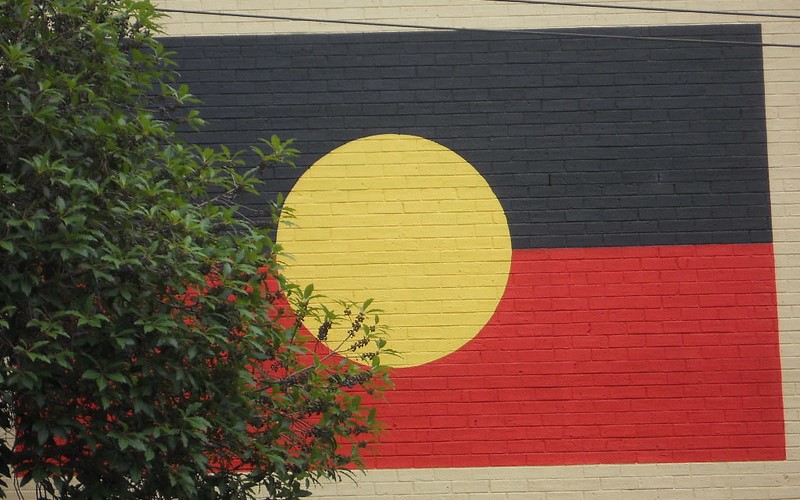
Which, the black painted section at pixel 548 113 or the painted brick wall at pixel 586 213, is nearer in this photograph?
the painted brick wall at pixel 586 213

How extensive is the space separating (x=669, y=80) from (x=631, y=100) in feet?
1.07

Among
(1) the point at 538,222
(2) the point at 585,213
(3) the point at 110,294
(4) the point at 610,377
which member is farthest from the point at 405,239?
(3) the point at 110,294

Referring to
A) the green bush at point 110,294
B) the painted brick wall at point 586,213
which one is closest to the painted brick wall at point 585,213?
the painted brick wall at point 586,213

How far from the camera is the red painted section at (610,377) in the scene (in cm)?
791

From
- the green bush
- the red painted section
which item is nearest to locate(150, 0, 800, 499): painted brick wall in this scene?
the red painted section

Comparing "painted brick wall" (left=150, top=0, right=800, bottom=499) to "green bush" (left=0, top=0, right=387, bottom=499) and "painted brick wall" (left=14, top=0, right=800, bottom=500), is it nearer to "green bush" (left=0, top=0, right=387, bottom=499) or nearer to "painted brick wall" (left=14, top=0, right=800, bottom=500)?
"painted brick wall" (left=14, top=0, right=800, bottom=500)

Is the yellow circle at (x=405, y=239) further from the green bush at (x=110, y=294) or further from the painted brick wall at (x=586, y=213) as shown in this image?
the green bush at (x=110, y=294)

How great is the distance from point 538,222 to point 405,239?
0.98m

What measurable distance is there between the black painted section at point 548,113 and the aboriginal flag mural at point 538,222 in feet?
0.05

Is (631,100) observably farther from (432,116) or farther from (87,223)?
(87,223)

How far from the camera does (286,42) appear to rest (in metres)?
8.14

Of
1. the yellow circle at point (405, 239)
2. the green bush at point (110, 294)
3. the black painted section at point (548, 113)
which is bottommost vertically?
the green bush at point (110, 294)

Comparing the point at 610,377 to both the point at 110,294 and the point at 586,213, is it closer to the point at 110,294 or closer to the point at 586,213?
the point at 586,213

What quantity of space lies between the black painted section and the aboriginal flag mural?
0.05 feet
